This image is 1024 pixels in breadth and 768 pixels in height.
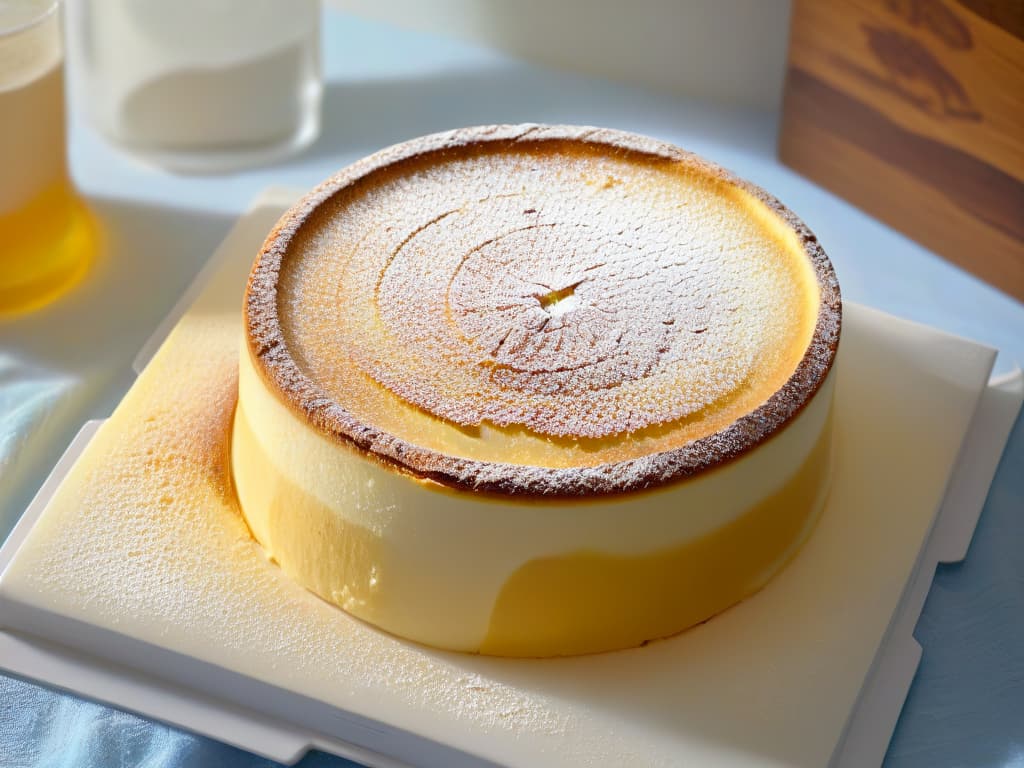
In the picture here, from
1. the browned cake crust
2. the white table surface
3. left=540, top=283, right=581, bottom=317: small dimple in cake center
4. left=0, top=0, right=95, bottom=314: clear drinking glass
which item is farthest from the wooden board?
left=0, top=0, right=95, bottom=314: clear drinking glass

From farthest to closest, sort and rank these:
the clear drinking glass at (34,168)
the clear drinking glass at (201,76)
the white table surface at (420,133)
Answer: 1. the clear drinking glass at (201,76)
2. the clear drinking glass at (34,168)
3. the white table surface at (420,133)

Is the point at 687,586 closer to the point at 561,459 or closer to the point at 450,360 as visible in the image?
the point at 561,459

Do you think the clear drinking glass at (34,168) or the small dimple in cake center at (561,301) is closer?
the small dimple in cake center at (561,301)

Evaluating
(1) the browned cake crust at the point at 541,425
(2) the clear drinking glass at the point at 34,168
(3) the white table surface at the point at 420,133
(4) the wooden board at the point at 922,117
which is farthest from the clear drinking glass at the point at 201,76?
(4) the wooden board at the point at 922,117

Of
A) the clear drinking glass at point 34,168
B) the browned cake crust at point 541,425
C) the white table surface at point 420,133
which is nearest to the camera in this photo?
the browned cake crust at point 541,425

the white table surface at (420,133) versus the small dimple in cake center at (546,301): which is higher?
the small dimple in cake center at (546,301)

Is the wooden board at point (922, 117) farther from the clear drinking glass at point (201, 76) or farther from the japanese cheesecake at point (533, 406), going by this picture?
the clear drinking glass at point (201, 76)

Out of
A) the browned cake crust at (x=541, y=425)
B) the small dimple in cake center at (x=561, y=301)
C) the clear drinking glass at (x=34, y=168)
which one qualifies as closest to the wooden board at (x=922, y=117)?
the browned cake crust at (x=541, y=425)

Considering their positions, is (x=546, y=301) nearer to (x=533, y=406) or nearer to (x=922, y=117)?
(x=533, y=406)
